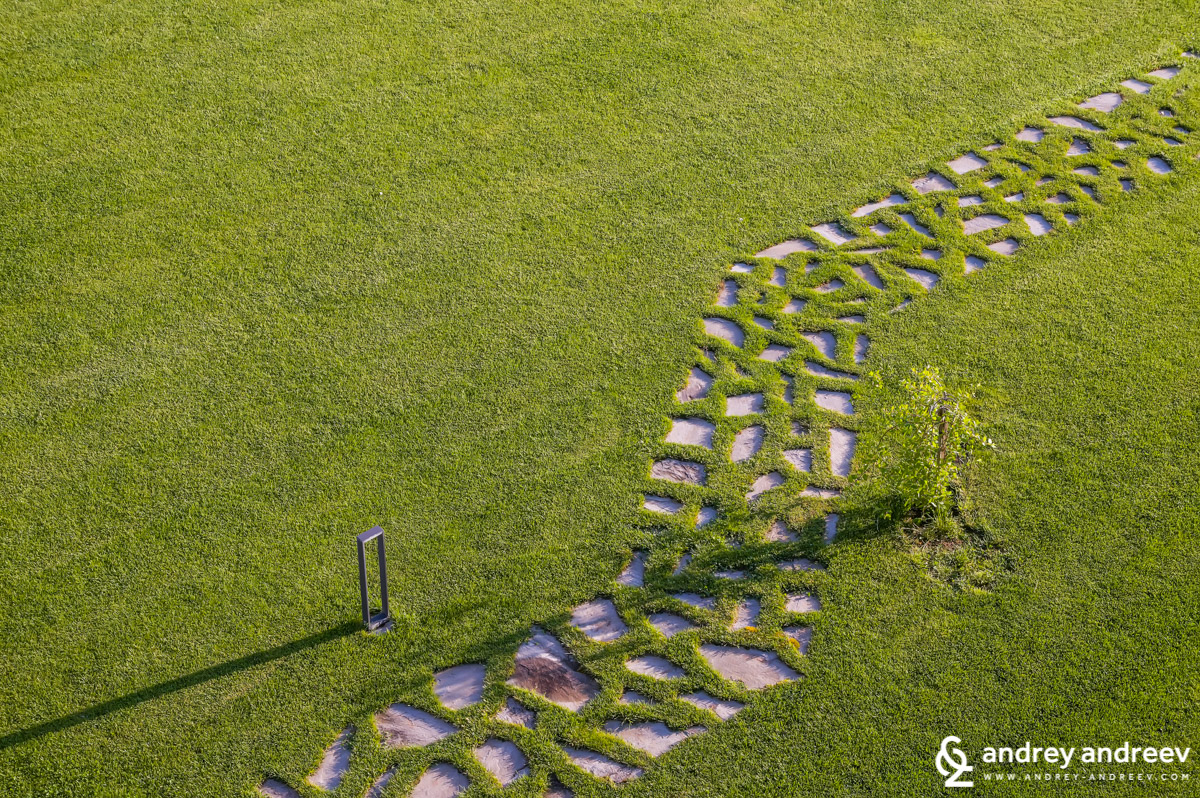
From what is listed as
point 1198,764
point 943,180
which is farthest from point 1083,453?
point 943,180

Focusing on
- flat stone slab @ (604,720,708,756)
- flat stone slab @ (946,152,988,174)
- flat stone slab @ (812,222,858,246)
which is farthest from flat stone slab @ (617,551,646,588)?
flat stone slab @ (946,152,988,174)

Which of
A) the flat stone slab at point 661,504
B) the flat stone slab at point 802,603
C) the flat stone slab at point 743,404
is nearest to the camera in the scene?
the flat stone slab at point 802,603

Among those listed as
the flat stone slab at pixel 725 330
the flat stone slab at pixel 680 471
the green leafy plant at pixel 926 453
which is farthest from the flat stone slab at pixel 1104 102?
the flat stone slab at pixel 680 471

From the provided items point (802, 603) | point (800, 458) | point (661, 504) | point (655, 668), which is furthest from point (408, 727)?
point (800, 458)

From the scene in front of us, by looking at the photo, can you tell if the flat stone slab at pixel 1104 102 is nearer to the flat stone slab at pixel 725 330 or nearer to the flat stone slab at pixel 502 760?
the flat stone slab at pixel 725 330

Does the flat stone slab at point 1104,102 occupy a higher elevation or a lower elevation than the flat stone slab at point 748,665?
higher

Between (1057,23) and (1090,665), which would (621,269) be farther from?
(1057,23)

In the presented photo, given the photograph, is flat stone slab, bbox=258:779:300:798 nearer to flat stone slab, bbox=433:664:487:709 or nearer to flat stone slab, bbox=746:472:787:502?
flat stone slab, bbox=433:664:487:709
